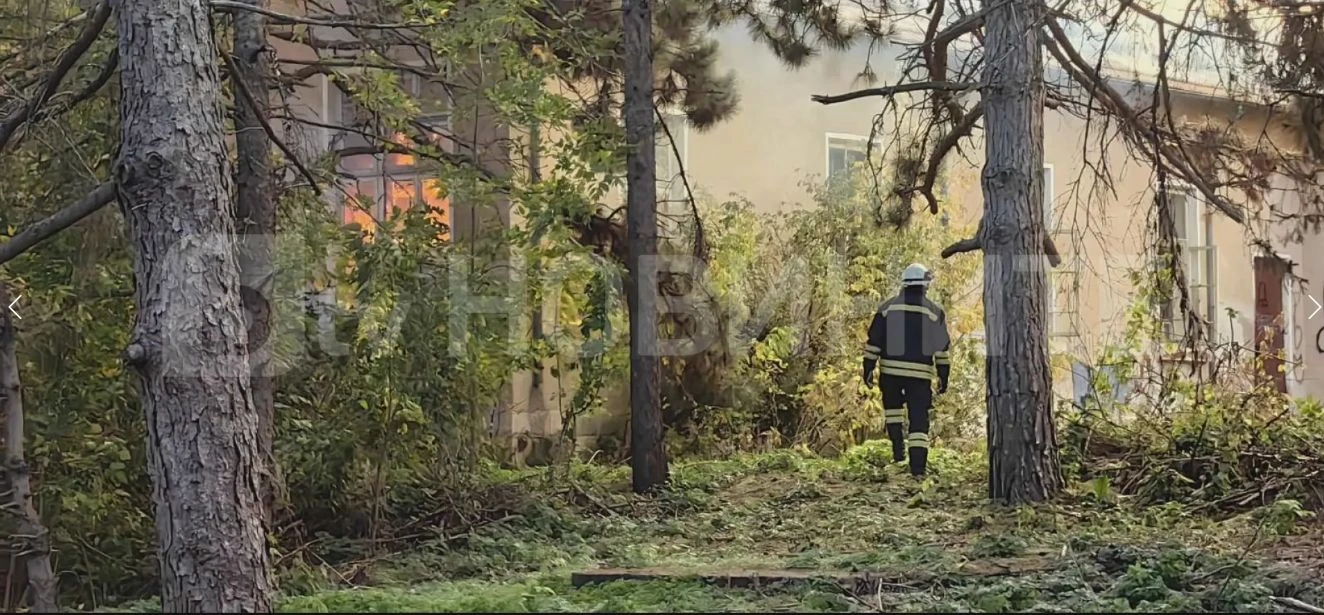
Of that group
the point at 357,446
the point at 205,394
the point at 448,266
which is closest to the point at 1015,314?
the point at 448,266

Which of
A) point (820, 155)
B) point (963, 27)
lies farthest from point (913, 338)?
point (820, 155)

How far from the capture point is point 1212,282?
1859cm

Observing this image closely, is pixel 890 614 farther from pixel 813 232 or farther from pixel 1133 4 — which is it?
pixel 813 232

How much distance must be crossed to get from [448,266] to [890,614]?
459 centimetres

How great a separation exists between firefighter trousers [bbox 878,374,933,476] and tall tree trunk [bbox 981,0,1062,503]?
1977 millimetres

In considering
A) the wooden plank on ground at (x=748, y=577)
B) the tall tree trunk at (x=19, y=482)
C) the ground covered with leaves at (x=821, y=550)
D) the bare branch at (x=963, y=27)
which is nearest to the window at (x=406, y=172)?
the ground covered with leaves at (x=821, y=550)

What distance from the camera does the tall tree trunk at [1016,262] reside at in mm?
8133

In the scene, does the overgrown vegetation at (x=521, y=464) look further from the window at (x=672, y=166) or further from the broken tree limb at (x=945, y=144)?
the window at (x=672, y=166)

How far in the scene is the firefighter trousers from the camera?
33.7ft

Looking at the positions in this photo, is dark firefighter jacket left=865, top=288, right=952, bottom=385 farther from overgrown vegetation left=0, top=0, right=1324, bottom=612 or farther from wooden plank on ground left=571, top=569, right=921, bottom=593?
wooden plank on ground left=571, top=569, right=921, bottom=593

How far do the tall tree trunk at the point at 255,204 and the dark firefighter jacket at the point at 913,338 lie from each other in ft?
17.0

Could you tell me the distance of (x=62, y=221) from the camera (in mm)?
5141

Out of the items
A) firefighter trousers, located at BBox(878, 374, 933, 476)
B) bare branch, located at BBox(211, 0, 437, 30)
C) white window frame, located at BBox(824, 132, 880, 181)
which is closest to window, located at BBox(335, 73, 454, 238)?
bare branch, located at BBox(211, 0, 437, 30)

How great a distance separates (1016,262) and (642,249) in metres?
3.19
